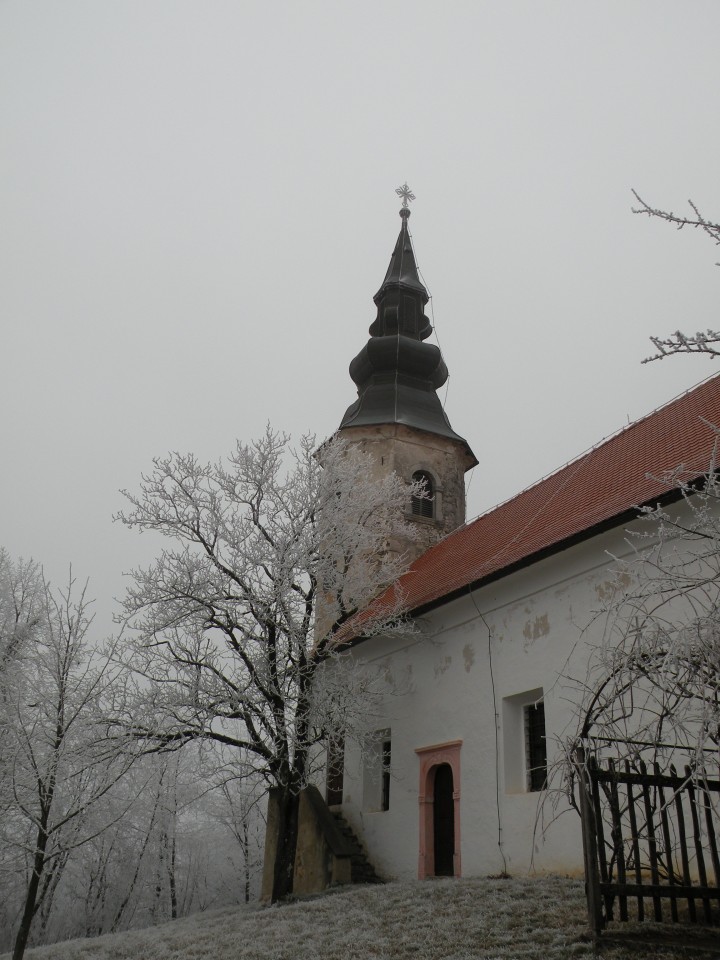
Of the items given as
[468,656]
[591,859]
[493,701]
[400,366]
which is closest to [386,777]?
[468,656]

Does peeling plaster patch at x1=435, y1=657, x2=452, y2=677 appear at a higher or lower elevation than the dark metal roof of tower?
lower

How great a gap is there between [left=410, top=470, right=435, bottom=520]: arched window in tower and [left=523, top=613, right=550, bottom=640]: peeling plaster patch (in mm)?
9829

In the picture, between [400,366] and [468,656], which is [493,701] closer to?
[468,656]

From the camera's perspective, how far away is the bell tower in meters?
24.0

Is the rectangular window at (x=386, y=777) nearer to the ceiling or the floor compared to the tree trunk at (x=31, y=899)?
nearer to the ceiling

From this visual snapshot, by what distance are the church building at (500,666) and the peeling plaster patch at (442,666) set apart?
0.04m

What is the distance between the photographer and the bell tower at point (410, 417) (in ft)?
78.6

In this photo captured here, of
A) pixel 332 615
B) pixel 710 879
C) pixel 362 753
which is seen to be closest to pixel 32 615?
pixel 332 615

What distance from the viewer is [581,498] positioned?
48.0 feet

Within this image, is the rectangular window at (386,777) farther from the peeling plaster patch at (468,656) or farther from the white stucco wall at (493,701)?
the peeling plaster patch at (468,656)

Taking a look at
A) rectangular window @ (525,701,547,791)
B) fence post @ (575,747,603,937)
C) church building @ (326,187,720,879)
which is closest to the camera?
fence post @ (575,747,603,937)

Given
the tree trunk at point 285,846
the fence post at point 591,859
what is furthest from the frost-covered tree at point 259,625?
the fence post at point 591,859

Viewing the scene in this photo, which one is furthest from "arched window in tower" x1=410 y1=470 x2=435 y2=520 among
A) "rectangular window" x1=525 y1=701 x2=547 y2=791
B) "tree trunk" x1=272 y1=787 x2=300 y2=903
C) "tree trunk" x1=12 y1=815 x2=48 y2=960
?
"tree trunk" x1=12 y1=815 x2=48 y2=960

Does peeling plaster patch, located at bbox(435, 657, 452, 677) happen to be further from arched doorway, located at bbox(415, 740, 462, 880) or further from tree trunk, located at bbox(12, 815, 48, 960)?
tree trunk, located at bbox(12, 815, 48, 960)
